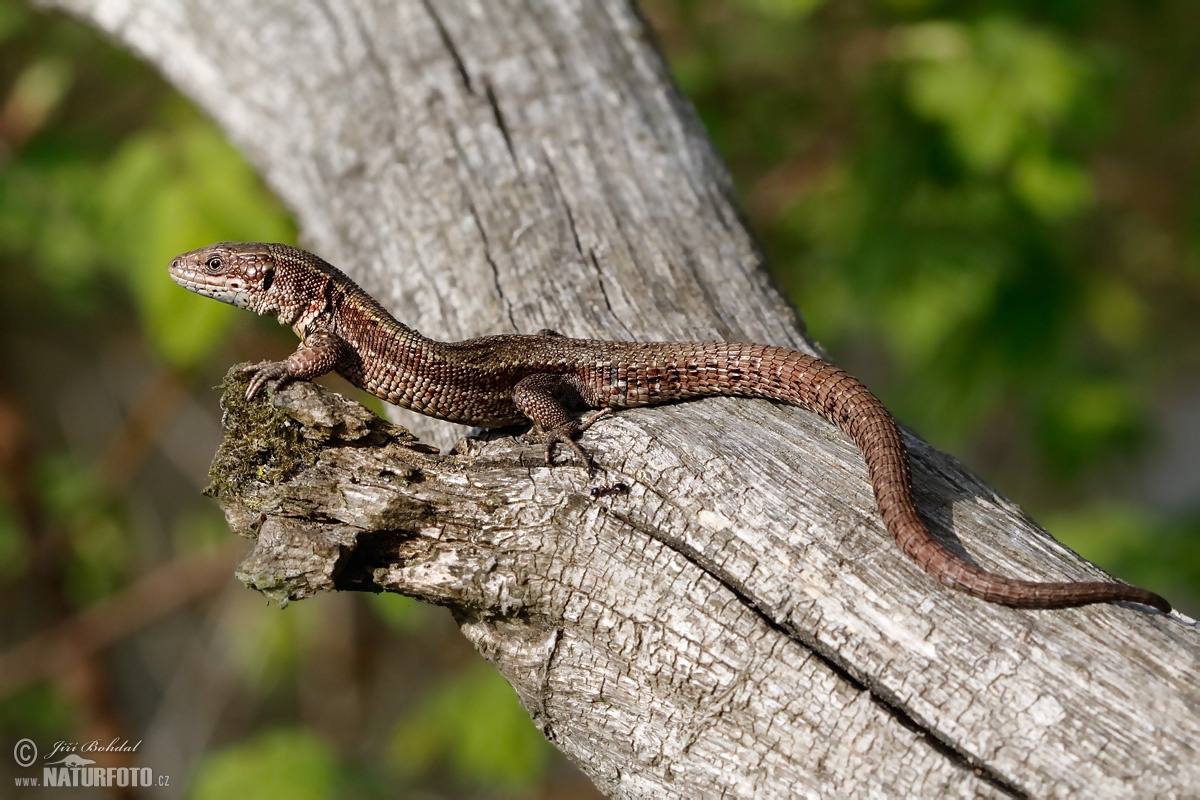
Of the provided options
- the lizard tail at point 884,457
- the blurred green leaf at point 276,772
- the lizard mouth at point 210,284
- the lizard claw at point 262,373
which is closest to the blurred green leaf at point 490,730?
the blurred green leaf at point 276,772

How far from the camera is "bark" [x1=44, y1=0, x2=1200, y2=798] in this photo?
2.27 meters

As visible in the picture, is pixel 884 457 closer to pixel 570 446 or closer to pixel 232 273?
pixel 570 446

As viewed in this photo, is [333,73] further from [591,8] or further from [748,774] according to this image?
[748,774]

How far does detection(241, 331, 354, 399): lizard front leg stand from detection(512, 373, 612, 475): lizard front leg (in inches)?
28.6

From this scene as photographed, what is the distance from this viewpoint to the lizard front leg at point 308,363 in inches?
130

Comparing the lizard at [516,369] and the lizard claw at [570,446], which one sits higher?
the lizard at [516,369]

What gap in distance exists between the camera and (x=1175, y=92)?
6.77m

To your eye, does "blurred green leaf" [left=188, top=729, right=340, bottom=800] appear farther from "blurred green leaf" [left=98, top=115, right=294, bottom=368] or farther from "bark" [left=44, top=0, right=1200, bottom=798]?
"bark" [left=44, top=0, right=1200, bottom=798]

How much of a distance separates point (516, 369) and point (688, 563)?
4.21 feet

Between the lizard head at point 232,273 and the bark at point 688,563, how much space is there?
0.51 meters

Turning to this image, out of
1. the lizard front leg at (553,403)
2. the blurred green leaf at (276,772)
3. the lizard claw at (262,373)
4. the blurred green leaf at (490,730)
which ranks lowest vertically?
the blurred green leaf at (276,772)

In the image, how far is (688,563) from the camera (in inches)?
103

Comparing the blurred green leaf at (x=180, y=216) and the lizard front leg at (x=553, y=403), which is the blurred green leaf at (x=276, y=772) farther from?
the lizard front leg at (x=553, y=403)

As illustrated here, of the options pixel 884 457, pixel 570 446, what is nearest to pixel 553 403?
pixel 570 446
